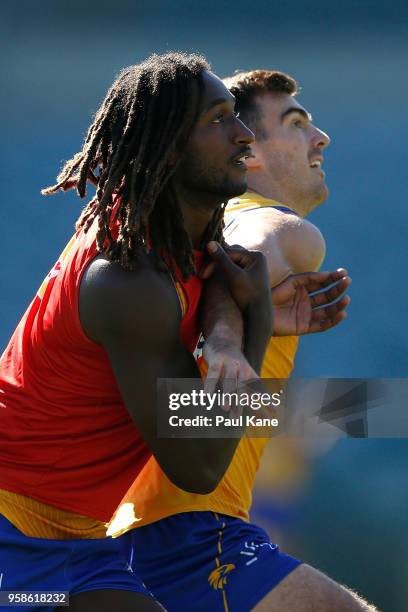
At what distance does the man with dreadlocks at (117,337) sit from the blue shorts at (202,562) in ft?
0.95

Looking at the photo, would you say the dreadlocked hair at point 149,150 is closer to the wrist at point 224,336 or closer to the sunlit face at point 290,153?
the wrist at point 224,336

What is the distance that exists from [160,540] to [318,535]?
2.66 metres

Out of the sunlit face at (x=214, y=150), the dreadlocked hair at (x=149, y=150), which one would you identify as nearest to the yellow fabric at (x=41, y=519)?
the dreadlocked hair at (x=149, y=150)

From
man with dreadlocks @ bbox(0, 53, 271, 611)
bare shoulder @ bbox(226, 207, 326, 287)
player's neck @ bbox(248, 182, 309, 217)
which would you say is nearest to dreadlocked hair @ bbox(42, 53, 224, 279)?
man with dreadlocks @ bbox(0, 53, 271, 611)

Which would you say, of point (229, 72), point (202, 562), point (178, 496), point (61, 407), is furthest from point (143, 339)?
point (229, 72)

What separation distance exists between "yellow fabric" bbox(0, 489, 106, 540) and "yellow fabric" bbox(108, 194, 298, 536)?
0.33m

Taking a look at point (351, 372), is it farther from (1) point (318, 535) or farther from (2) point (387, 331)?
(1) point (318, 535)

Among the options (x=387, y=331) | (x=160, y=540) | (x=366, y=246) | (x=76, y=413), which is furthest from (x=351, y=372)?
(x=76, y=413)

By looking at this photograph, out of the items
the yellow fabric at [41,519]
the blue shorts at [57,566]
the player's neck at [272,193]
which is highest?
the player's neck at [272,193]

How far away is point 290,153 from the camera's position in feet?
12.9

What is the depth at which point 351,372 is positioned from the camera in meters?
6.16

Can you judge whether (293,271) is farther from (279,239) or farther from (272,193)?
(272,193)

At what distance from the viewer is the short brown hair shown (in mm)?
4055

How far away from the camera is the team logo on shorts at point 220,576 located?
272 centimetres
